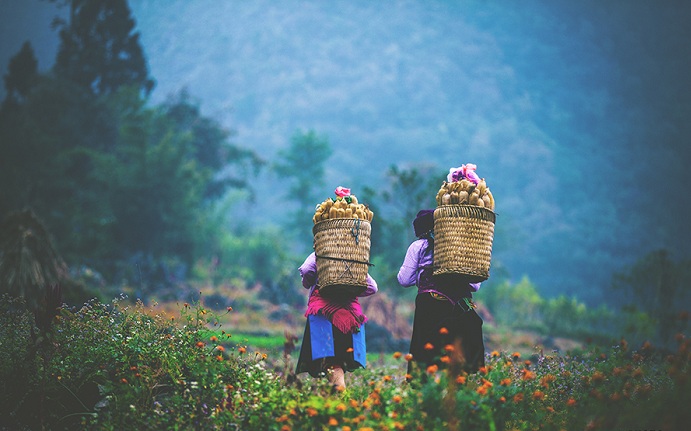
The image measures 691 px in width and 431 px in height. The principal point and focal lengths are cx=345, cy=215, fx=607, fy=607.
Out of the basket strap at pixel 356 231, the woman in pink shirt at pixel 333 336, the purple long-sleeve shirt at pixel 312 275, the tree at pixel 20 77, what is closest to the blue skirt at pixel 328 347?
the woman in pink shirt at pixel 333 336

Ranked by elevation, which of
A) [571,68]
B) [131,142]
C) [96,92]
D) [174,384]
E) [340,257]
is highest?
[571,68]

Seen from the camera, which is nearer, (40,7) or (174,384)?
(174,384)

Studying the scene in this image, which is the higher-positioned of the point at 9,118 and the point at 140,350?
the point at 9,118

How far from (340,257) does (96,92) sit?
28766 mm

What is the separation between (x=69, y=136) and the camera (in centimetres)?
2720

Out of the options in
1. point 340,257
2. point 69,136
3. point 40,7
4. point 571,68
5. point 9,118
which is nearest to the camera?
point 340,257

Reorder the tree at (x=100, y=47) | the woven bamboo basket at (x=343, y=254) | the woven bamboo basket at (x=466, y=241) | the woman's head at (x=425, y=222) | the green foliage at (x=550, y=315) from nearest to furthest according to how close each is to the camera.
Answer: the woven bamboo basket at (x=466, y=241)
the woven bamboo basket at (x=343, y=254)
the woman's head at (x=425, y=222)
the green foliage at (x=550, y=315)
the tree at (x=100, y=47)

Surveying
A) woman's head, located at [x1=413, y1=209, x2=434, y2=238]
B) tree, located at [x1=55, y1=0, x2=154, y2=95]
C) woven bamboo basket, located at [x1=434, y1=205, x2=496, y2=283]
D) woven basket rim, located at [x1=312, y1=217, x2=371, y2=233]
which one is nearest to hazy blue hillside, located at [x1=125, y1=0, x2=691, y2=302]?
tree, located at [x1=55, y1=0, x2=154, y2=95]

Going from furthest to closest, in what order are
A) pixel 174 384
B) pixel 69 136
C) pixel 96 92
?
pixel 96 92
pixel 69 136
pixel 174 384

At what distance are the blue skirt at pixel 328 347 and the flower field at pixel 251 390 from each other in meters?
0.57

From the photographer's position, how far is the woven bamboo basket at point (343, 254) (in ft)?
16.9

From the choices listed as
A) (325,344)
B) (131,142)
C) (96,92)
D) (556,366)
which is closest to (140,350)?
(325,344)

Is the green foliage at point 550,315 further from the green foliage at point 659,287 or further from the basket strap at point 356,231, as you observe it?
the basket strap at point 356,231

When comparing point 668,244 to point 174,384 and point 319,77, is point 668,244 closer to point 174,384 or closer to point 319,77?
point 174,384
